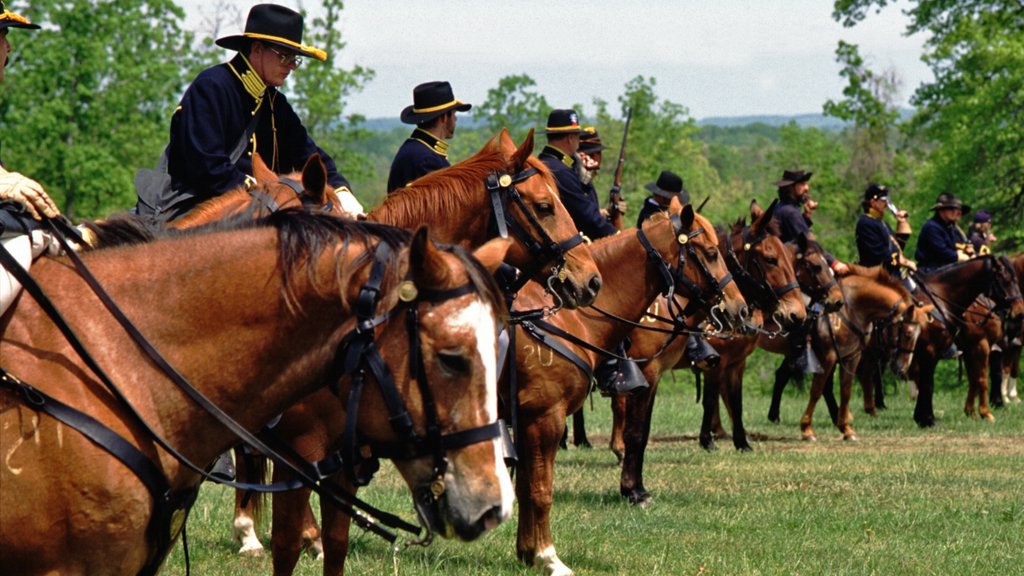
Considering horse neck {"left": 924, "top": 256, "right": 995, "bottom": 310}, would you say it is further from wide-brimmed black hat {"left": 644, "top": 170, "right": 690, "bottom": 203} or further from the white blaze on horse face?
the white blaze on horse face

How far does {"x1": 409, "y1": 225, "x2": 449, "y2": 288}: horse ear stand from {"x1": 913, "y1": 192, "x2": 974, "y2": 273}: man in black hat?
19735 mm

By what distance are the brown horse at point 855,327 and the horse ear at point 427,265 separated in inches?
573

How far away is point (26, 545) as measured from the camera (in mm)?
3660

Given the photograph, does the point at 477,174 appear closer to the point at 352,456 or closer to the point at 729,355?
the point at 352,456

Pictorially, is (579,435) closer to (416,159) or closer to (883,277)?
(883,277)

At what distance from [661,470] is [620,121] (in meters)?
55.8

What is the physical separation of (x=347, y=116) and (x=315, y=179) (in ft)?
149

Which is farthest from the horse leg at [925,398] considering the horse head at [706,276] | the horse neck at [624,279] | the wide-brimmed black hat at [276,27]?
the wide-brimmed black hat at [276,27]

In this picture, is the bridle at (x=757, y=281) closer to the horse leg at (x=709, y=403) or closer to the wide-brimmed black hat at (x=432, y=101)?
the horse leg at (x=709, y=403)

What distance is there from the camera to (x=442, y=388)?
3936mm

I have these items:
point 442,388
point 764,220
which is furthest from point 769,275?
point 442,388

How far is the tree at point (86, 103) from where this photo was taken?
40656 millimetres

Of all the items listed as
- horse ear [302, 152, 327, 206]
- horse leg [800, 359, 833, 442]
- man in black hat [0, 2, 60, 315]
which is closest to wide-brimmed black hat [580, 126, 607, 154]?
horse leg [800, 359, 833, 442]

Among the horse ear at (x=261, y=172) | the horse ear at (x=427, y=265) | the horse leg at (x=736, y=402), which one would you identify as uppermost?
the horse ear at (x=261, y=172)
